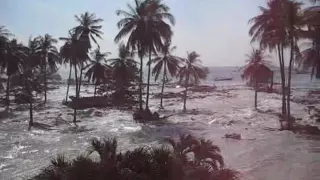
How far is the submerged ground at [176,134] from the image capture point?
19078 millimetres

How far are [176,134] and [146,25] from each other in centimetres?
1552

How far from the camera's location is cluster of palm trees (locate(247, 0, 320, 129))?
32.0 m

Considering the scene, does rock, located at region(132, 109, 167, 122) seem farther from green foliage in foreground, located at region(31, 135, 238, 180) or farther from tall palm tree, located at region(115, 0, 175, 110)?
green foliage in foreground, located at region(31, 135, 238, 180)

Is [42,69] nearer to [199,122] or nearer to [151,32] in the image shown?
[151,32]

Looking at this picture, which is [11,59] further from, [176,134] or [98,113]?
[176,134]

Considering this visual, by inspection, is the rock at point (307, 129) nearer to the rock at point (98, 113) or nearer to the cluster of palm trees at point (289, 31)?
the cluster of palm trees at point (289, 31)

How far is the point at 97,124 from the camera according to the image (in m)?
39.3

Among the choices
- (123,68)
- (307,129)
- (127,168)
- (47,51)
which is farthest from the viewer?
(47,51)

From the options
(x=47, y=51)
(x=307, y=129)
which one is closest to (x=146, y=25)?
(x=307, y=129)

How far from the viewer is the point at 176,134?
30750mm

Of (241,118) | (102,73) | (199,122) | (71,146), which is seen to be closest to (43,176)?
(71,146)

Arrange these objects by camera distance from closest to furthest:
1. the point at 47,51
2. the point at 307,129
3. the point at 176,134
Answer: the point at 307,129 < the point at 176,134 < the point at 47,51

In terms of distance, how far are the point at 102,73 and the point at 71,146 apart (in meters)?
39.7

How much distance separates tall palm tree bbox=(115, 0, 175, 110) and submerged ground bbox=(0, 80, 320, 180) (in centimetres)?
815
